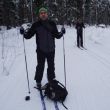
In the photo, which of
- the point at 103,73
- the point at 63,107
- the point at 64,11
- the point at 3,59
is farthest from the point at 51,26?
the point at 64,11

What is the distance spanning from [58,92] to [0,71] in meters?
3.65

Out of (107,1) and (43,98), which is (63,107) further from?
(107,1)

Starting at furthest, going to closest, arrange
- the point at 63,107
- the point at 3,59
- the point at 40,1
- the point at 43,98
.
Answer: the point at 40,1 → the point at 3,59 → the point at 43,98 → the point at 63,107

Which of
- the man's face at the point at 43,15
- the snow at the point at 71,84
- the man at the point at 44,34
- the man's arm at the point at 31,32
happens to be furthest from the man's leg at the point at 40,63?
the man's face at the point at 43,15

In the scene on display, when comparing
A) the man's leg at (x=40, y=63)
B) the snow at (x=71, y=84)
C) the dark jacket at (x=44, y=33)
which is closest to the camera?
the snow at (x=71, y=84)

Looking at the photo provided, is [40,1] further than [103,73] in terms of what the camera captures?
Yes

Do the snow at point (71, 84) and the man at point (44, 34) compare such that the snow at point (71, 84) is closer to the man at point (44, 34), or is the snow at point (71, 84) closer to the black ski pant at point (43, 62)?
the black ski pant at point (43, 62)

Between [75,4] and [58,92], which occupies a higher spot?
[75,4]

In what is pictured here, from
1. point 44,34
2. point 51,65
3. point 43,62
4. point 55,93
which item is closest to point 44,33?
point 44,34

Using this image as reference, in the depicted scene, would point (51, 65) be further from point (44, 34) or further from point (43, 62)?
point (44, 34)

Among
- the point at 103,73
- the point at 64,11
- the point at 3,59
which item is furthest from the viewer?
the point at 64,11

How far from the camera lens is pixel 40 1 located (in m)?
25.2

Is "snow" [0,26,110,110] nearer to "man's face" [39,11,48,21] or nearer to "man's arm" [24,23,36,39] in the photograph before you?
"man's arm" [24,23,36,39]

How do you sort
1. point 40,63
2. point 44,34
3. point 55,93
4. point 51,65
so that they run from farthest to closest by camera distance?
point 51,65 < point 40,63 < point 44,34 < point 55,93
